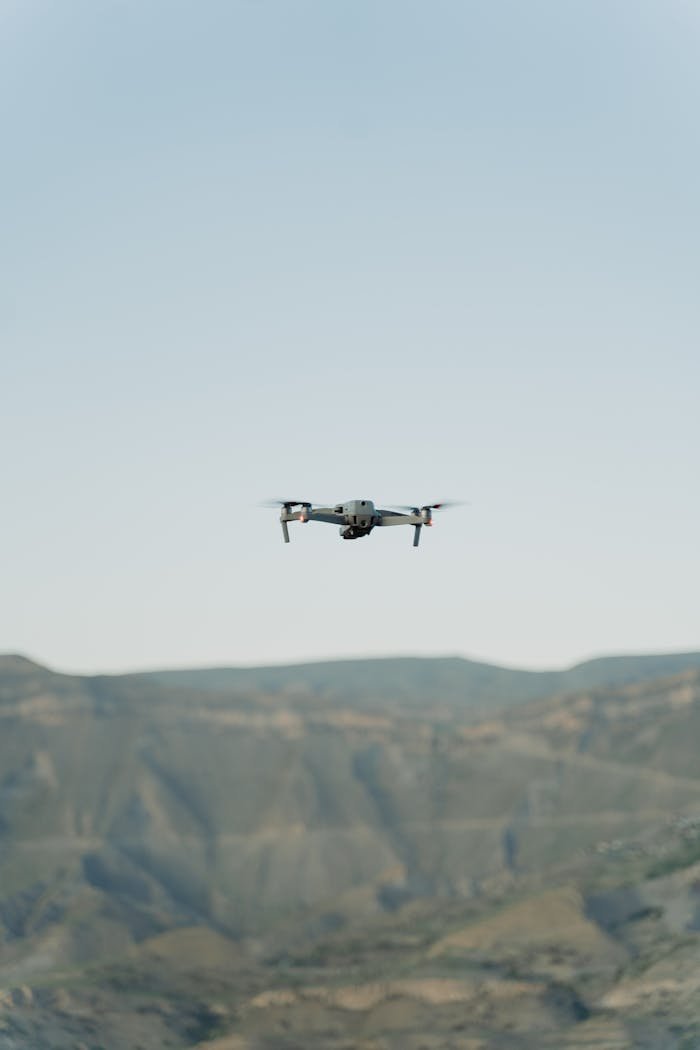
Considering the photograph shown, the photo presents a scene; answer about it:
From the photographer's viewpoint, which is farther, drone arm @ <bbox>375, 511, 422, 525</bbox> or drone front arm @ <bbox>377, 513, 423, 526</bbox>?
drone front arm @ <bbox>377, 513, 423, 526</bbox>

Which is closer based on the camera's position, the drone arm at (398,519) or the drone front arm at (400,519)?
the drone arm at (398,519)
